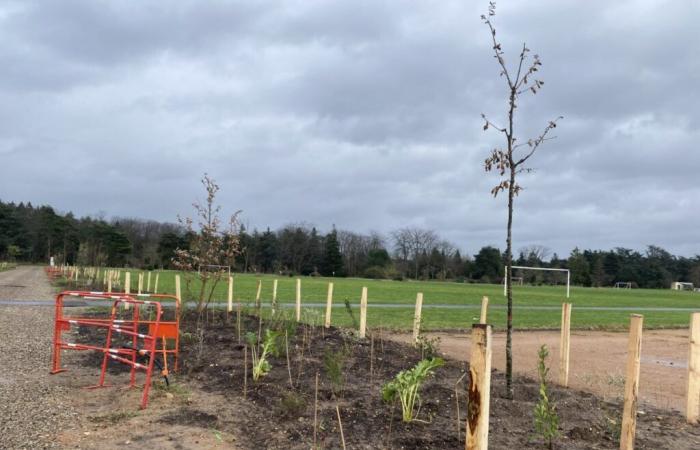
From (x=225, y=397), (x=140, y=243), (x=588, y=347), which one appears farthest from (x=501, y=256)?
(x=225, y=397)

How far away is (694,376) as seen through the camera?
6703 mm

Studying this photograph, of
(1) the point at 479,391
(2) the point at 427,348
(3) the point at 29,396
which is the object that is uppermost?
(1) the point at 479,391

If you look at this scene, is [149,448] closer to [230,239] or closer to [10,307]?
[230,239]

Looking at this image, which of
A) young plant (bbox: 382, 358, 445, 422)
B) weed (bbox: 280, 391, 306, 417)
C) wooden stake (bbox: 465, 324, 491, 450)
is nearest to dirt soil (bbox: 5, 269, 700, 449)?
weed (bbox: 280, 391, 306, 417)

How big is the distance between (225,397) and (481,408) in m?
4.42

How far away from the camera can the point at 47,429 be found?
5762mm

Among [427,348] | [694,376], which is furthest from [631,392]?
[427,348]

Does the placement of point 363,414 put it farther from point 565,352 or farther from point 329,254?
point 329,254

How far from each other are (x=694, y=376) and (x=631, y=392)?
2.16 meters

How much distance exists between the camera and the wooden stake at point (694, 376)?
21.7ft

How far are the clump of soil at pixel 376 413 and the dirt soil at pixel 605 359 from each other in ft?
4.23

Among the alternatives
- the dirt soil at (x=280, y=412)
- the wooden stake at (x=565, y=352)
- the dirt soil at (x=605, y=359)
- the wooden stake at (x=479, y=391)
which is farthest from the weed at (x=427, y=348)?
the wooden stake at (x=479, y=391)

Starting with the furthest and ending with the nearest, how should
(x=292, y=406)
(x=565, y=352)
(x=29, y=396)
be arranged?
(x=565, y=352), (x=29, y=396), (x=292, y=406)

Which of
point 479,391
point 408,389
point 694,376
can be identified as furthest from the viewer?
point 694,376
